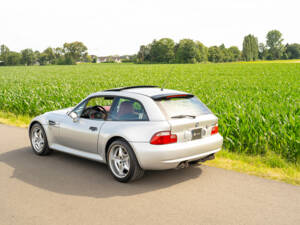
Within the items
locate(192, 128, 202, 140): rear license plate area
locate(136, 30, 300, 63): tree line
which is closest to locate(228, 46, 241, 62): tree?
locate(136, 30, 300, 63): tree line

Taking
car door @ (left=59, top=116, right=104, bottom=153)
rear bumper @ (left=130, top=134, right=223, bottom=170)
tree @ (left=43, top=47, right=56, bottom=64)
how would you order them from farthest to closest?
tree @ (left=43, top=47, right=56, bottom=64)
car door @ (left=59, top=116, right=104, bottom=153)
rear bumper @ (left=130, top=134, right=223, bottom=170)

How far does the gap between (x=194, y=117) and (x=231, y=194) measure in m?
1.29

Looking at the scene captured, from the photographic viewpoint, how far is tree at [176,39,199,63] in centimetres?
12131

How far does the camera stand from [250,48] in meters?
157

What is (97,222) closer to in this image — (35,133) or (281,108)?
(35,133)

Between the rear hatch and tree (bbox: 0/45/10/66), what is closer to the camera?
the rear hatch

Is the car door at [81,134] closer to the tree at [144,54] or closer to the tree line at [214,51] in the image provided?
the tree line at [214,51]

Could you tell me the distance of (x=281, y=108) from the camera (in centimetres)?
870

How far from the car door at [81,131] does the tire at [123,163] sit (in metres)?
0.45

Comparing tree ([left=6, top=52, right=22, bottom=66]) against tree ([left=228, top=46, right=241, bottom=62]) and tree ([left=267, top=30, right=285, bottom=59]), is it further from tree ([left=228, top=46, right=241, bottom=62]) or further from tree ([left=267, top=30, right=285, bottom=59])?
tree ([left=267, top=30, right=285, bottom=59])

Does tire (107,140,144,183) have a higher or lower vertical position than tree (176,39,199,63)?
lower

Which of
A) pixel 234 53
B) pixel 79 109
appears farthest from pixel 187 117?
pixel 234 53

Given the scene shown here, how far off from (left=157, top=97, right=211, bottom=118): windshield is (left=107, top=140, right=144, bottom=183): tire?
32.7 inches

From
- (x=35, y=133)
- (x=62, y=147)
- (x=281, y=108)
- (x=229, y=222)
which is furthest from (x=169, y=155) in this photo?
(x=281, y=108)
